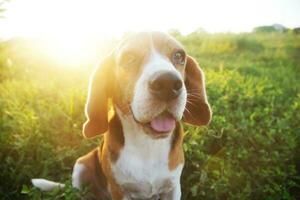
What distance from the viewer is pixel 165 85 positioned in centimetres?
290

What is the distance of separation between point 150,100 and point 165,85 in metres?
0.17

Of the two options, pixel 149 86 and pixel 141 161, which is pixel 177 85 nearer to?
pixel 149 86

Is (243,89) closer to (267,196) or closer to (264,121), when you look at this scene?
(264,121)

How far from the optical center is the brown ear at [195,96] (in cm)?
376

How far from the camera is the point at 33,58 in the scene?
11.1 meters

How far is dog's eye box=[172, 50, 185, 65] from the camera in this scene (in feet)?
11.1

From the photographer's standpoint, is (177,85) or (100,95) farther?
(100,95)

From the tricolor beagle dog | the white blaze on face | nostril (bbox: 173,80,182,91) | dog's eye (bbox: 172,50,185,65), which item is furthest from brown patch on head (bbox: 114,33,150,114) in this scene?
nostril (bbox: 173,80,182,91)

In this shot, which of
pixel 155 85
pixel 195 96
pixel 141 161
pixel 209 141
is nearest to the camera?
pixel 155 85

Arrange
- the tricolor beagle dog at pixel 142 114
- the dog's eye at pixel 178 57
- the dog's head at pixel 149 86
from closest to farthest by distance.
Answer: the dog's head at pixel 149 86, the tricolor beagle dog at pixel 142 114, the dog's eye at pixel 178 57

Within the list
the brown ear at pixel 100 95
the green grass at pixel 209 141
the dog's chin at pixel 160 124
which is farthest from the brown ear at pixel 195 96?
the green grass at pixel 209 141

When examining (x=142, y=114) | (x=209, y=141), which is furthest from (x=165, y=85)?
(x=209, y=141)

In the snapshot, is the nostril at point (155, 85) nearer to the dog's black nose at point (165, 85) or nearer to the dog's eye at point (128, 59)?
the dog's black nose at point (165, 85)

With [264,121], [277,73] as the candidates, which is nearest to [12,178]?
[264,121]
